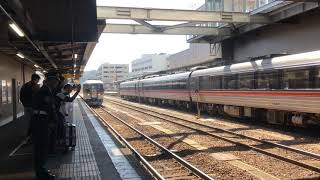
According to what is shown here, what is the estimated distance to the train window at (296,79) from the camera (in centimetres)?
1674

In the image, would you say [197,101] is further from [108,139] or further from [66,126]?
[66,126]

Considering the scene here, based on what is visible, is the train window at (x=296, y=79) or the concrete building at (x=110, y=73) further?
the concrete building at (x=110, y=73)

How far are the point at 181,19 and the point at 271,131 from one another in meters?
9.79

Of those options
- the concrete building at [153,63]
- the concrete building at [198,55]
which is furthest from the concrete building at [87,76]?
the concrete building at [198,55]

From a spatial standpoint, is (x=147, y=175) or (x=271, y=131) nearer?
(x=147, y=175)

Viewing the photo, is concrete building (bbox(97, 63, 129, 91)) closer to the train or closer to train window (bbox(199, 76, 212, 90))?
the train

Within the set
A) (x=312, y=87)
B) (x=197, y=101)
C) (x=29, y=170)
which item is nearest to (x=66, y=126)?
(x=29, y=170)

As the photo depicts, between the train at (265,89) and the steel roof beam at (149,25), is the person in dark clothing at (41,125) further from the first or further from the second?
the steel roof beam at (149,25)

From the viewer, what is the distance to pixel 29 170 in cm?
1011

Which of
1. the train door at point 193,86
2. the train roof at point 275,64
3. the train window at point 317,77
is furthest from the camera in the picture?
the train door at point 193,86

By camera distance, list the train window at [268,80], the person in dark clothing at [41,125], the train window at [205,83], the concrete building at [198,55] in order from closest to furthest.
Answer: the person in dark clothing at [41,125], the train window at [268,80], the train window at [205,83], the concrete building at [198,55]

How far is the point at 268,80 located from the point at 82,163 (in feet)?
36.2

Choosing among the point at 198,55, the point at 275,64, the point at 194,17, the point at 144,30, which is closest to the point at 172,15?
the point at 194,17

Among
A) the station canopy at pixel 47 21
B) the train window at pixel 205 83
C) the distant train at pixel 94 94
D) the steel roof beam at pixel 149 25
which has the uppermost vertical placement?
the steel roof beam at pixel 149 25
